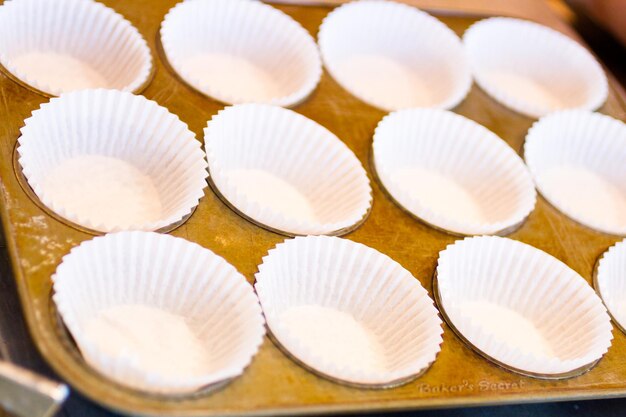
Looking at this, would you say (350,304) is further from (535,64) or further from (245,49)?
(535,64)

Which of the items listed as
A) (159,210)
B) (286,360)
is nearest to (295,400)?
(286,360)

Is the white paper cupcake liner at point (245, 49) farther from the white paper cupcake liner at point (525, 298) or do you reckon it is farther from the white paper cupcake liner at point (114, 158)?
the white paper cupcake liner at point (525, 298)

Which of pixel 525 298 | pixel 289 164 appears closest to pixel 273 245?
pixel 289 164

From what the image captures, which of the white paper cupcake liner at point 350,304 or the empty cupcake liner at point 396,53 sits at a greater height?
the empty cupcake liner at point 396,53

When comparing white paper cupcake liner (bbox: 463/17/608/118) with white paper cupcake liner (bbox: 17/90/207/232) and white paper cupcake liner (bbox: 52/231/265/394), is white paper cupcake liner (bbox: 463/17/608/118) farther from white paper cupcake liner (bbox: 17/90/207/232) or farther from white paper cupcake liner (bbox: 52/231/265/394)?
white paper cupcake liner (bbox: 52/231/265/394)

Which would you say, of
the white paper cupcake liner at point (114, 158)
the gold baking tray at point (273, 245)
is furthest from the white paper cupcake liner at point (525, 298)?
the white paper cupcake liner at point (114, 158)

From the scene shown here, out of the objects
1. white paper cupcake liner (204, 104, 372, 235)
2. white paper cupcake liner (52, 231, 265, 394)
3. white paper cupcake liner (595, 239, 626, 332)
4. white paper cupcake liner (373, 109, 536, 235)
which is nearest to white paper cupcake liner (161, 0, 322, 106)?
white paper cupcake liner (204, 104, 372, 235)
